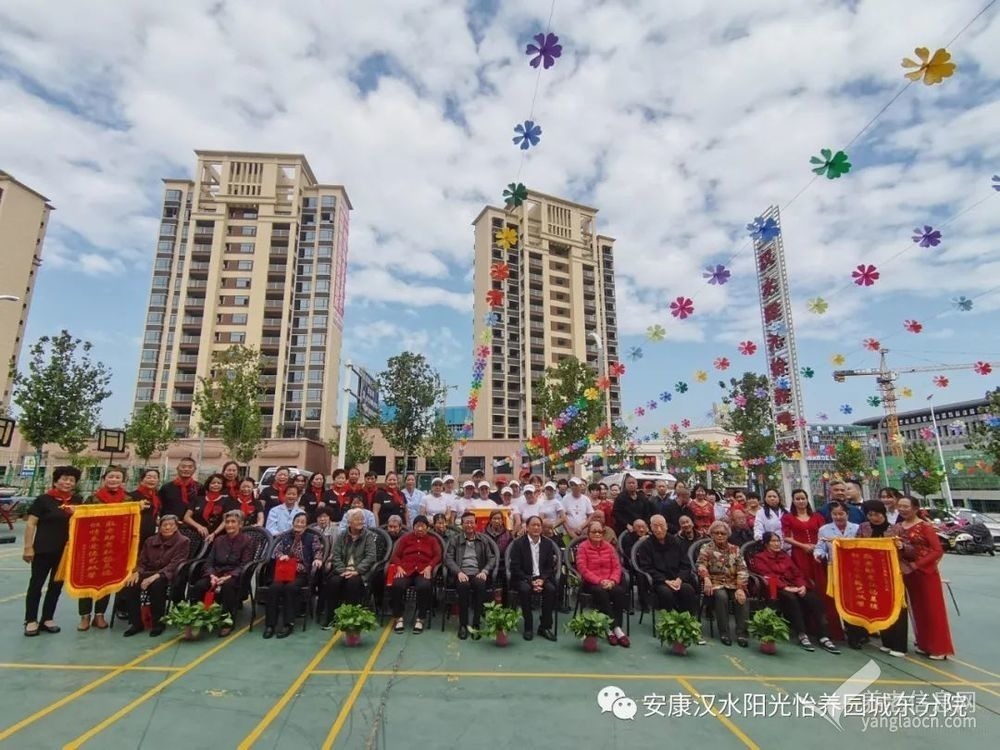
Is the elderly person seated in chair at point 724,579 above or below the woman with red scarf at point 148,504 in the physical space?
below

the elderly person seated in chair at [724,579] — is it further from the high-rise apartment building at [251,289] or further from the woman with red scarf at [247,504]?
the high-rise apartment building at [251,289]

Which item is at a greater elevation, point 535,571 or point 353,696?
point 535,571

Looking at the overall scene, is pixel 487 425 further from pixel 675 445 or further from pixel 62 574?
pixel 62 574

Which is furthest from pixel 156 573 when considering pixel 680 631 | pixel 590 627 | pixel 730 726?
pixel 730 726

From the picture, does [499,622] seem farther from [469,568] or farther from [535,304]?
[535,304]

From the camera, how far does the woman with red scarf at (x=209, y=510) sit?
19.4ft

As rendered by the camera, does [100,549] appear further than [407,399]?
No

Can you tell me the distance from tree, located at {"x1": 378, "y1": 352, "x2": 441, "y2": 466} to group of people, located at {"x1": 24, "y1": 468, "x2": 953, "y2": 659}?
71.7ft

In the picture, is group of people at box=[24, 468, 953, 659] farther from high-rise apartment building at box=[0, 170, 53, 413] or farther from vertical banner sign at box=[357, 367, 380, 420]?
high-rise apartment building at box=[0, 170, 53, 413]

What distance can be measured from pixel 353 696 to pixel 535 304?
54.2 metres

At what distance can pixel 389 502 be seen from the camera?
731 centimetres

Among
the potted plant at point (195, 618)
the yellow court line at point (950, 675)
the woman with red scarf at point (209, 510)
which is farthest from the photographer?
the woman with red scarf at point (209, 510)

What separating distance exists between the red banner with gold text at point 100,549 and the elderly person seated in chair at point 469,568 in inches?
132

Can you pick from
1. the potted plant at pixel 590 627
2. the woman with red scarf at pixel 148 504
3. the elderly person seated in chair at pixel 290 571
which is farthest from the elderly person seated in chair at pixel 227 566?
the potted plant at pixel 590 627
